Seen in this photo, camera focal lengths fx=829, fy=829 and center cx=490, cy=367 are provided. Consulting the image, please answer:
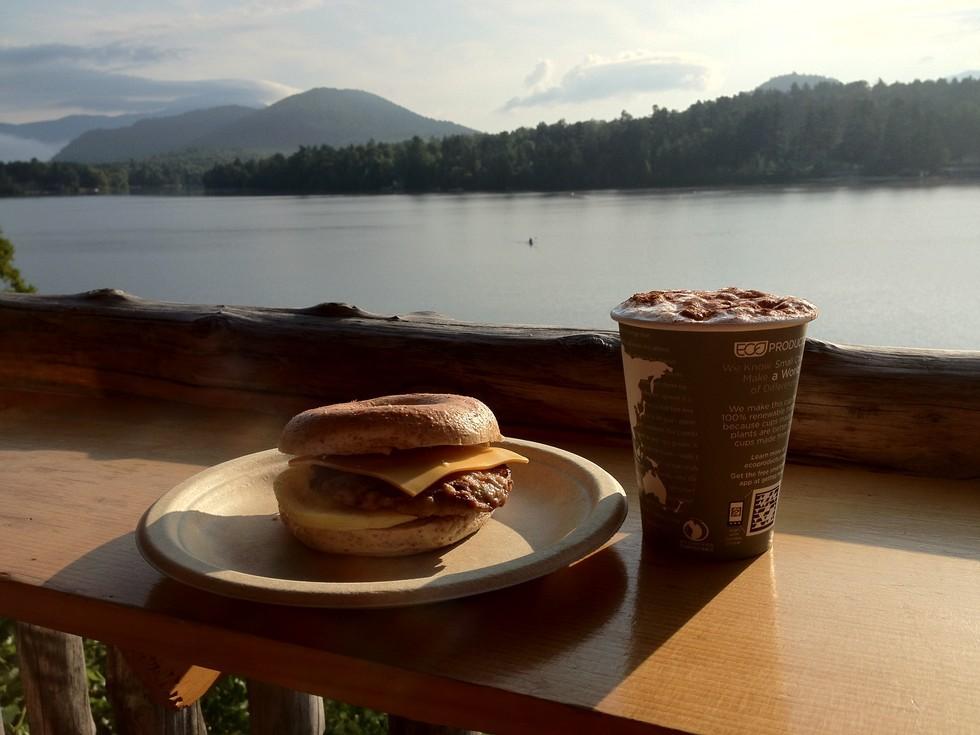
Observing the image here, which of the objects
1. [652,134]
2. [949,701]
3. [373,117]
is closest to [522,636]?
[949,701]

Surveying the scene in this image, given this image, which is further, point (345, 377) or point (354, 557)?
point (345, 377)

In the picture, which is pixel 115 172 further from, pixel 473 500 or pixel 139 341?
pixel 473 500

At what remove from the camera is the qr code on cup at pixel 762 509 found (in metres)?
1.01

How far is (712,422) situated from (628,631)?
260 mm

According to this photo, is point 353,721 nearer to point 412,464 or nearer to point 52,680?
point 52,680

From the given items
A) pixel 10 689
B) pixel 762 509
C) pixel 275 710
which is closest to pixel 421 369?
pixel 275 710

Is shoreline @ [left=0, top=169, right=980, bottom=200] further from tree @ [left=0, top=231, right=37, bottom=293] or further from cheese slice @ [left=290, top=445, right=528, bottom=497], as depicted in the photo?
cheese slice @ [left=290, top=445, right=528, bottom=497]

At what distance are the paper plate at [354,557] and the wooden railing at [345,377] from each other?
224mm

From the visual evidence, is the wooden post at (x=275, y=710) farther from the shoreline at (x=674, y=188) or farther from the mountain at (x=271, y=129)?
the mountain at (x=271, y=129)

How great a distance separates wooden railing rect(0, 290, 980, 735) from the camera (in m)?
1.51

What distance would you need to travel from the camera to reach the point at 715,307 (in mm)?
975

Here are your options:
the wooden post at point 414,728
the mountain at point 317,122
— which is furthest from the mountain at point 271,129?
the wooden post at point 414,728

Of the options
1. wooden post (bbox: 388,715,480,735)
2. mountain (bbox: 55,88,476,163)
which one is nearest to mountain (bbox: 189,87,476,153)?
mountain (bbox: 55,88,476,163)

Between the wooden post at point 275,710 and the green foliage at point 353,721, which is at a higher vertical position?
the wooden post at point 275,710
